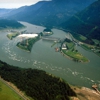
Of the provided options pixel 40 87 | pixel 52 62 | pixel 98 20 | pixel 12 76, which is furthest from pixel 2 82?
pixel 98 20

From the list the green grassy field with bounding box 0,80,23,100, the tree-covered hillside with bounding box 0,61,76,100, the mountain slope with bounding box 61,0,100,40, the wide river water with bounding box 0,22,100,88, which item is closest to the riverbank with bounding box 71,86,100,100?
the tree-covered hillside with bounding box 0,61,76,100

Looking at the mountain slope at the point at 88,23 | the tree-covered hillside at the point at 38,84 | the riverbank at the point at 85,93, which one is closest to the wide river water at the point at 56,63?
the riverbank at the point at 85,93

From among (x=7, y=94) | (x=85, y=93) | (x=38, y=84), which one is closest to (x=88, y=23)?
(x=85, y=93)

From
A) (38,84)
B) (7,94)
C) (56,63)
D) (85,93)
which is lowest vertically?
(56,63)

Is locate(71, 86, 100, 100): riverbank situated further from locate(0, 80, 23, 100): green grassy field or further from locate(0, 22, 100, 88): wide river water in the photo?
locate(0, 80, 23, 100): green grassy field

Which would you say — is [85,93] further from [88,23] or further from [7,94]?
[88,23]

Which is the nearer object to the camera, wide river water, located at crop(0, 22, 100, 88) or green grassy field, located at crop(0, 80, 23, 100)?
green grassy field, located at crop(0, 80, 23, 100)
